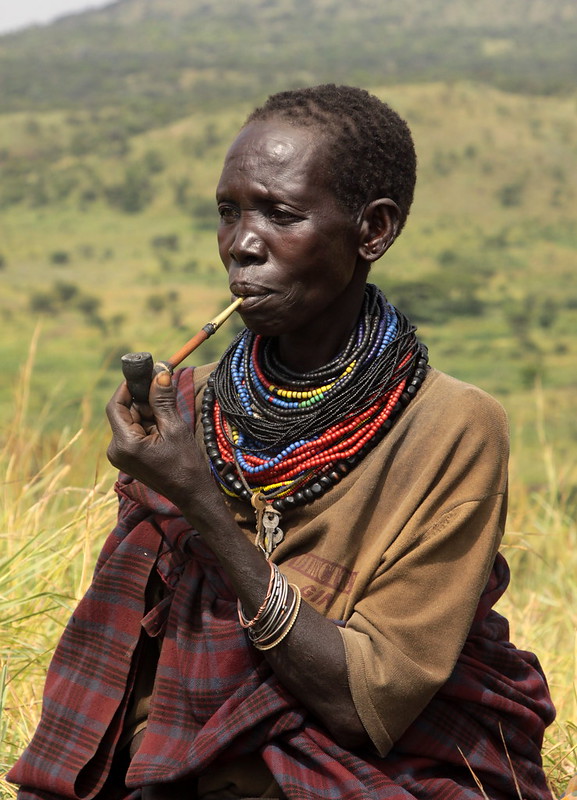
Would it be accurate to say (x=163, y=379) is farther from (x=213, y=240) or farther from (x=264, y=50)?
(x=264, y=50)

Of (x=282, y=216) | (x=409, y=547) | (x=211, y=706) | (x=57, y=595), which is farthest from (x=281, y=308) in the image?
(x=57, y=595)

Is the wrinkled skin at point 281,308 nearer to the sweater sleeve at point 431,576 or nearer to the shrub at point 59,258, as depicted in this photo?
the sweater sleeve at point 431,576

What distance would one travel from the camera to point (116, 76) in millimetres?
75250

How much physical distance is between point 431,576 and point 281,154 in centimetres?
85

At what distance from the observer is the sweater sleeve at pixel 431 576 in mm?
2104

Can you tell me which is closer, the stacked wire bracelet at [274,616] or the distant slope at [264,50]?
the stacked wire bracelet at [274,616]

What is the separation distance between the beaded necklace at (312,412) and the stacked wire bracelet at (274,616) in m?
0.22

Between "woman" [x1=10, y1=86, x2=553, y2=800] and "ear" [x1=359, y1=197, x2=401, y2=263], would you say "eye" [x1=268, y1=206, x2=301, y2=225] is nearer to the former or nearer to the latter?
"woman" [x1=10, y1=86, x2=553, y2=800]

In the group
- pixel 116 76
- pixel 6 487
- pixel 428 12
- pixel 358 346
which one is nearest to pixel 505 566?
pixel 358 346

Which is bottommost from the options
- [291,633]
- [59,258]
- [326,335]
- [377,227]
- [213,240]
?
[213,240]

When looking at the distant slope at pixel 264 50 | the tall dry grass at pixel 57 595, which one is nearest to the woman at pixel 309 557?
the tall dry grass at pixel 57 595

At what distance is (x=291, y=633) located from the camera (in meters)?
2.07

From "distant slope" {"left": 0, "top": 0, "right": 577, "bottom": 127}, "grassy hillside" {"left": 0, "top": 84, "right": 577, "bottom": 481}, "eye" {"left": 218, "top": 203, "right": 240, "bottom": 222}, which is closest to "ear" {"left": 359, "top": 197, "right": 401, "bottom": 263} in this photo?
"eye" {"left": 218, "top": 203, "right": 240, "bottom": 222}

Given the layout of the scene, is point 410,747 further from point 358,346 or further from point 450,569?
point 358,346
